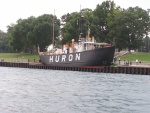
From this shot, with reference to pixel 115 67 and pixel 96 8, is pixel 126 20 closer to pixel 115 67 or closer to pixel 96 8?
pixel 96 8

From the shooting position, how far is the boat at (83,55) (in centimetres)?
8375

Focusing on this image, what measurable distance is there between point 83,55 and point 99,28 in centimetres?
5236

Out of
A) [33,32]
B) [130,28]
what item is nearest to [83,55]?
[130,28]

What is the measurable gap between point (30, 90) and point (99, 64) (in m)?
38.3

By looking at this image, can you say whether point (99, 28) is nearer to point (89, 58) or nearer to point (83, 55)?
point (83, 55)

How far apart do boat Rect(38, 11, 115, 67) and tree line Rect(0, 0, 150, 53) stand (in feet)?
55.0

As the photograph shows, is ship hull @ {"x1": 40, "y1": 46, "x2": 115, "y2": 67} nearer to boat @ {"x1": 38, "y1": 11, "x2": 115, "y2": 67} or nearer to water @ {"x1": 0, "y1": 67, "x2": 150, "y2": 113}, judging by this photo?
boat @ {"x1": 38, "y1": 11, "x2": 115, "y2": 67}

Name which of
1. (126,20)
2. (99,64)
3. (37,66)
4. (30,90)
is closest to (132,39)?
(126,20)

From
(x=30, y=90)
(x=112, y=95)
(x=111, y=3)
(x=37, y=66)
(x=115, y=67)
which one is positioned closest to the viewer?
(x=112, y=95)

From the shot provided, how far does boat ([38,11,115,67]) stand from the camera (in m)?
83.8

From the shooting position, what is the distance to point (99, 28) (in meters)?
137

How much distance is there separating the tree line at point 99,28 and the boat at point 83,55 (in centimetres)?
1677

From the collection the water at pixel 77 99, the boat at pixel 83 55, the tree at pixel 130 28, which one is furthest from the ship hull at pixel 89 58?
the tree at pixel 130 28

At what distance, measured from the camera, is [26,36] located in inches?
6078
